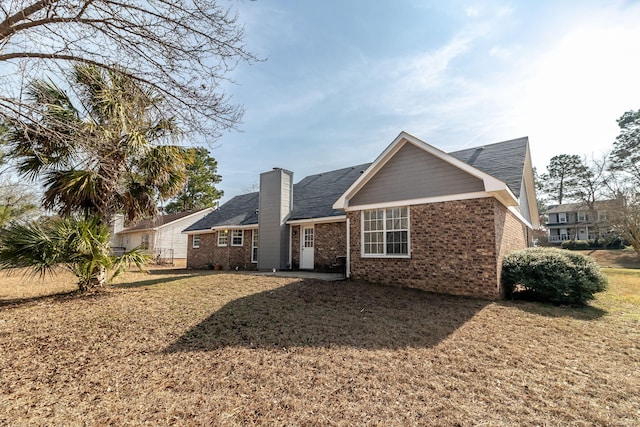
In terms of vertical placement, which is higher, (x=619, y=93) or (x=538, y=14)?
(x=538, y=14)

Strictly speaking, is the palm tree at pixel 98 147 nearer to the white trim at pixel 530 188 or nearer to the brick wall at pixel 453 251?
the brick wall at pixel 453 251

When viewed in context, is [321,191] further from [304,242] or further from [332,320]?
[332,320]

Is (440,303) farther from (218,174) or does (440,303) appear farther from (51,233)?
(218,174)

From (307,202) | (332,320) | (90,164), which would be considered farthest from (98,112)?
(307,202)

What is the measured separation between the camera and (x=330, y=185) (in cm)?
1622

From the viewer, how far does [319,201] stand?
49.3 ft

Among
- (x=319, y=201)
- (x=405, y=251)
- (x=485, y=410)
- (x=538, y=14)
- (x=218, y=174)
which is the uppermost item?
(x=218, y=174)

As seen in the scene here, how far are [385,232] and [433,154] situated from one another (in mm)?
2950

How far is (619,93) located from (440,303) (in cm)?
828

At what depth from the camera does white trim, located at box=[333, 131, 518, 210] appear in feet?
27.0

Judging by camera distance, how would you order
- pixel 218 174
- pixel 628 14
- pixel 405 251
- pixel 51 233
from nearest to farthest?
pixel 628 14
pixel 51 233
pixel 405 251
pixel 218 174

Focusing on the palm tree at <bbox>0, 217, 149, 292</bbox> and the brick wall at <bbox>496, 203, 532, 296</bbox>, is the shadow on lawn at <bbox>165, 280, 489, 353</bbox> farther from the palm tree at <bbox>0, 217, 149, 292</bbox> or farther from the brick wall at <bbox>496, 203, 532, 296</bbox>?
the palm tree at <bbox>0, 217, 149, 292</bbox>

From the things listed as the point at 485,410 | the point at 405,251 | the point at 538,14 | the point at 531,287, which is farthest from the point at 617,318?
the point at 538,14

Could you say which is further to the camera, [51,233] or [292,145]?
[292,145]
